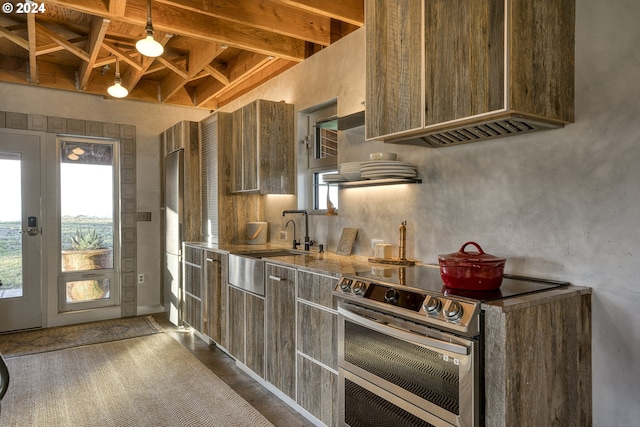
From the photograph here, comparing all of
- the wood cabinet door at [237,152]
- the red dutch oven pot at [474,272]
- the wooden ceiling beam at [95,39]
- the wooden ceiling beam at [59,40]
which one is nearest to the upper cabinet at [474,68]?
the red dutch oven pot at [474,272]

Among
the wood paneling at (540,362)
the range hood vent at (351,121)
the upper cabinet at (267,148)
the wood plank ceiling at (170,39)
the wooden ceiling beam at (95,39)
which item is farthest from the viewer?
the upper cabinet at (267,148)

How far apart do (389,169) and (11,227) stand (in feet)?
13.3

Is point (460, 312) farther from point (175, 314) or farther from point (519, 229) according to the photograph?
point (175, 314)

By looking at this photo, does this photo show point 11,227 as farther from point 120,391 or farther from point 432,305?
point 432,305

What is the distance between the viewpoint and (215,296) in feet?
11.6

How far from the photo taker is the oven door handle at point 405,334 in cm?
146

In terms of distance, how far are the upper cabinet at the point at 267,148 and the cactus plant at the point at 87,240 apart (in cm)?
215

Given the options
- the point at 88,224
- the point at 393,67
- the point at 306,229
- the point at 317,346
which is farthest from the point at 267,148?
the point at 88,224

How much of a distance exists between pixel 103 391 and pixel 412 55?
2927 millimetres

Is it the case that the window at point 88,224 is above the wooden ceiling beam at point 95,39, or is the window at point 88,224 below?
below

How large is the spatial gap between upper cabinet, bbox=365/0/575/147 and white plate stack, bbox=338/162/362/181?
47 centimetres

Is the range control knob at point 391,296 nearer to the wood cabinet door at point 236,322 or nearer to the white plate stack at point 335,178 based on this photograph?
the white plate stack at point 335,178

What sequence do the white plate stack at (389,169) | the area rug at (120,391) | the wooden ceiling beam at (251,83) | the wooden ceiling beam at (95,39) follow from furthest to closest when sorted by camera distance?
1. the wooden ceiling beam at (251,83)
2. the wooden ceiling beam at (95,39)
3. the area rug at (120,391)
4. the white plate stack at (389,169)

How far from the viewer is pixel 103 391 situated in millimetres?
2826
